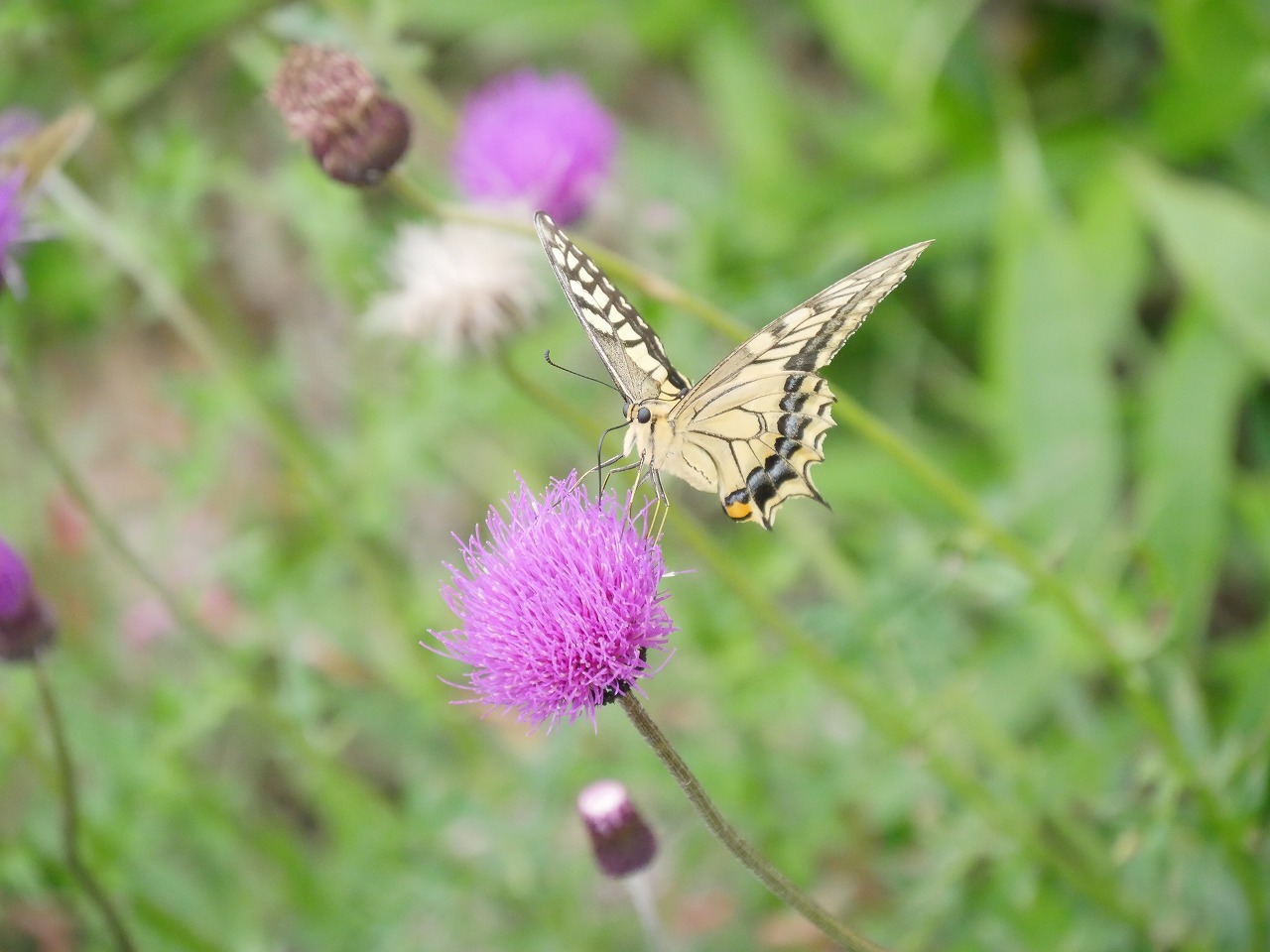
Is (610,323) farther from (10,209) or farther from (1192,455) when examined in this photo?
(1192,455)

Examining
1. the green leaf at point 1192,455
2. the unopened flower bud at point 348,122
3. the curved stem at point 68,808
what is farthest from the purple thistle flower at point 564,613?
the green leaf at point 1192,455

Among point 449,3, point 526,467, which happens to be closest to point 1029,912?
point 526,467

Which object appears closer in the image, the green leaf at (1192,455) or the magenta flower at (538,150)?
the magenta flower at (538,150)

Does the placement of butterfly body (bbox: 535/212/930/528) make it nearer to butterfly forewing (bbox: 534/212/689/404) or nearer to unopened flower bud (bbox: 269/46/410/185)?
butterfly forewing (bbox: 534/212/689/404)

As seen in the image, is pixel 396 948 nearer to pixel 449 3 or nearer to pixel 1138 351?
pixel 1138 351

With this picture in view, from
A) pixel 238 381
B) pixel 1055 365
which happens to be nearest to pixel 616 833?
pixel 238 381

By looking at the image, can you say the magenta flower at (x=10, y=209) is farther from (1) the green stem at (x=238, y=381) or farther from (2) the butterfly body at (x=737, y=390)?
(2) the butterfly body at (x=737, y=390)

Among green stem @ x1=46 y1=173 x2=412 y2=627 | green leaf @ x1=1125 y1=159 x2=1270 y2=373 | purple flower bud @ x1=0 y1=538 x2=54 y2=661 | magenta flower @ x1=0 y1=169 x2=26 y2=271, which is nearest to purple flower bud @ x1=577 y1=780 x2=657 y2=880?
purple flower bud @ x1=0 y1=538 x2=54 y2=661
